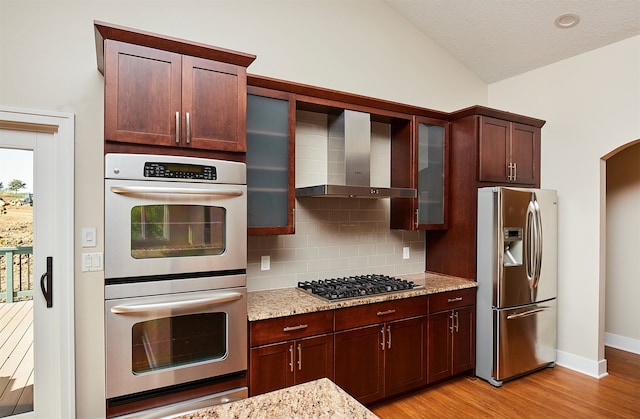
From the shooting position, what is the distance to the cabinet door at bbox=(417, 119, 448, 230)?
3387mm

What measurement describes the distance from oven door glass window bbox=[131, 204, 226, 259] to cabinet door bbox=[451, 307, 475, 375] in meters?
2.26

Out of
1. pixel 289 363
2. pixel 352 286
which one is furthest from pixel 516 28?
pixel 289 363

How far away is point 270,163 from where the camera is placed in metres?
2.65

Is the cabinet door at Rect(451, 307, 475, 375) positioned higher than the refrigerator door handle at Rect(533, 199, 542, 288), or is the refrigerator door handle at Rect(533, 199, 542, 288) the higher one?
the refrigerator door handle at Rect(533, 199, 542, 288)

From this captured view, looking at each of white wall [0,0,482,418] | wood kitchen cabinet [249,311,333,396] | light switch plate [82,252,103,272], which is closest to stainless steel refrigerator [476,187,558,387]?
white wall [0,0,482,418]

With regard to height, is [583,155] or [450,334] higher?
[583,155]

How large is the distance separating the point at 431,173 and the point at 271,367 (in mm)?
2279

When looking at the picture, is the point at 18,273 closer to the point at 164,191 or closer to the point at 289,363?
the point at 164,191

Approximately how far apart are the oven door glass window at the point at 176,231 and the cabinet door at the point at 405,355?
4.99 feet

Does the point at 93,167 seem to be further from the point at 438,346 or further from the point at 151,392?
the point at 438,346

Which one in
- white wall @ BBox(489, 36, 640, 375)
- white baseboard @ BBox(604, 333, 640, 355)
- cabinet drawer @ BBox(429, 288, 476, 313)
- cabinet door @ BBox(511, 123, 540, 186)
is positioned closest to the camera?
cabinet drawer @ BBox(429, 288, 476, 313)

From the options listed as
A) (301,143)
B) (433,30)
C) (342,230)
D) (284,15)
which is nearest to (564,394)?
(342,230)

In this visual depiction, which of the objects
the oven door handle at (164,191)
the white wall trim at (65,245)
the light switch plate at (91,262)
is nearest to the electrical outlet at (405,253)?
the oven door handle at (164,191)

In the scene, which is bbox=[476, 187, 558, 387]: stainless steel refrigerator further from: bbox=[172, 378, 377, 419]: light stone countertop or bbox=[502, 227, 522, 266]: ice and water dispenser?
bbox=[172, 378, 377, 419]: light stone countertop
